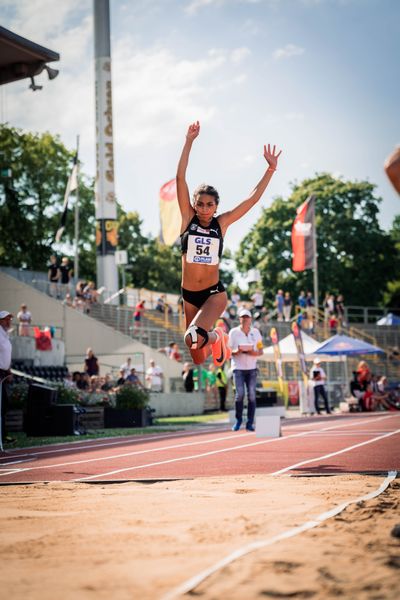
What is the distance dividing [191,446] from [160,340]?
853 inches

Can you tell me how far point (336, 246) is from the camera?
61.0 m

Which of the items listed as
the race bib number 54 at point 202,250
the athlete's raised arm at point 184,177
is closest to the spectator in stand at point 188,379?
the race bib number 54 at point 202,250

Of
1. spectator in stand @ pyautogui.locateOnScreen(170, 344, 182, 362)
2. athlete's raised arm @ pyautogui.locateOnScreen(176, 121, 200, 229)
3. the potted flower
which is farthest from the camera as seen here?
spectator in stand @ pyautogui.locateOnScreen(170, 344, 182, 362)

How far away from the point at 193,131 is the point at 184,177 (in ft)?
1.66

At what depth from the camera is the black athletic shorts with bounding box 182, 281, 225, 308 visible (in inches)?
330

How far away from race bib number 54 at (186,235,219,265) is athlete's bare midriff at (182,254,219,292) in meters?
0.08

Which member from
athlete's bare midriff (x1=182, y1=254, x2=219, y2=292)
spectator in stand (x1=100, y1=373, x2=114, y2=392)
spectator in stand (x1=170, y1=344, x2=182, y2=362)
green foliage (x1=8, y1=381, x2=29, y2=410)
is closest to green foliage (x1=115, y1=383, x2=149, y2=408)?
spectator in stand (x1=100, y1=373, x2=114, y2=392)

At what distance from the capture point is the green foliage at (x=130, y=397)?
19312mm

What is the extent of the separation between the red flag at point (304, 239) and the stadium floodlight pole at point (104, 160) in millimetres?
9606

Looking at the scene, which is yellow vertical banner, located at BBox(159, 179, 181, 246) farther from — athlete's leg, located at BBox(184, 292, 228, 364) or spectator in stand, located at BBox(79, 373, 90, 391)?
athlete's leg, located at BBox(184, 292, 228, 364)

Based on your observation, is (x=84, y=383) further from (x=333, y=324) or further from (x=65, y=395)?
(x=333, y=324)

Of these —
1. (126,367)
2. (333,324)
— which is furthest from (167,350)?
(333,324)

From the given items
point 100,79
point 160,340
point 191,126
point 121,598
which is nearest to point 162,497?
point 121,598

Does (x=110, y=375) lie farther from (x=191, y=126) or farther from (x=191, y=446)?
(x=191, y=126)
